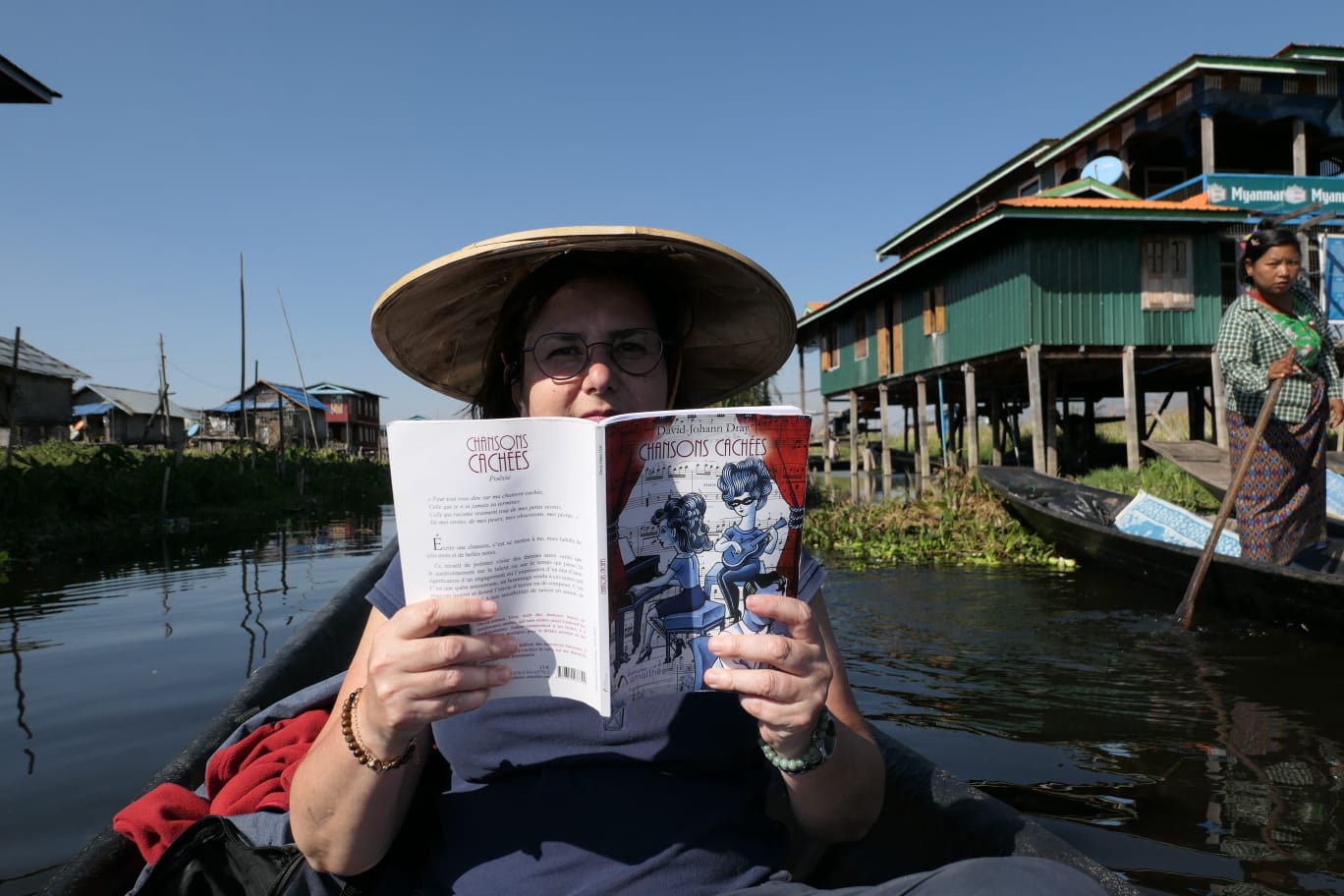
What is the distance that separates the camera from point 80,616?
6371 millimetres

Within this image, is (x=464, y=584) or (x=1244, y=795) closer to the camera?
(x=464, y=584)

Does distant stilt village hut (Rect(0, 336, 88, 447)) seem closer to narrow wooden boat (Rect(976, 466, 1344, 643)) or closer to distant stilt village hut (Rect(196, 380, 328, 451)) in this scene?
distant stilt village hut (Rect(196, 380, 328, 451))

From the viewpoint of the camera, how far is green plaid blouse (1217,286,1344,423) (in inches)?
187

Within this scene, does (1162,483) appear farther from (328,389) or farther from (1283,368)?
(328,389)

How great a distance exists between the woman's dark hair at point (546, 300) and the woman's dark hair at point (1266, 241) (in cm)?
423

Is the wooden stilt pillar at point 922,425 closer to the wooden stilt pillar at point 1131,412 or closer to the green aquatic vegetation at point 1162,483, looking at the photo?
the green aquatic vegetation at point 1162,483

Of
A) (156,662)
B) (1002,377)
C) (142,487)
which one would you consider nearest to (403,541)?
(156,662)

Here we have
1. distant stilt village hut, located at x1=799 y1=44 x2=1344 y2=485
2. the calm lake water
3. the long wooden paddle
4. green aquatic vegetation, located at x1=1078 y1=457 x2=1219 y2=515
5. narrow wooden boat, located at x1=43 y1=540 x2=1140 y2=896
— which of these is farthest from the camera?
distant stilt village hut, located at x1=799 y1=44 x2=1344 y2=485

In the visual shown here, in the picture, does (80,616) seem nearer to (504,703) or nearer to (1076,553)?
(504,703)

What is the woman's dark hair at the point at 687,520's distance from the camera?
1141 mm

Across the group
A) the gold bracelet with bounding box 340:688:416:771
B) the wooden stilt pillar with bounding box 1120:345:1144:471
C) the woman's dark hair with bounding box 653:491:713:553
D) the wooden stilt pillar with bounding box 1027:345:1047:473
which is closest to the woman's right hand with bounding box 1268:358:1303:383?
the woman's dark hair with bounding box 653:491:713:553

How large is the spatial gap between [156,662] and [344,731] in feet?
15.4

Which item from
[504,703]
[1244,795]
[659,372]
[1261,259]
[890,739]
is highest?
[1261,259]

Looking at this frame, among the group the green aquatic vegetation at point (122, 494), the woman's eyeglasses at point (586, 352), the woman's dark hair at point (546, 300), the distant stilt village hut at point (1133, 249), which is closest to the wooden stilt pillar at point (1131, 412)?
the distant stilt village hut at point (1133, 249)
